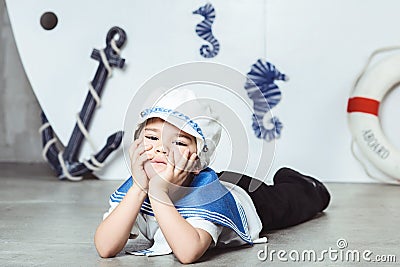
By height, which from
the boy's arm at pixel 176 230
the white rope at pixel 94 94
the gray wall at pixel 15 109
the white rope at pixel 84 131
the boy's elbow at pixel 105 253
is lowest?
the gray wall at pixel 15 109

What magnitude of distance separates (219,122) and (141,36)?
4.53 feet

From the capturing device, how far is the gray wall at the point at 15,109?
3330mm

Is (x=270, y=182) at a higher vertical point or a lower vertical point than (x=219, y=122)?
lower

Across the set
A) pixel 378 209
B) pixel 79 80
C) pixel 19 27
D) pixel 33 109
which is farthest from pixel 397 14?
pixel 33 109

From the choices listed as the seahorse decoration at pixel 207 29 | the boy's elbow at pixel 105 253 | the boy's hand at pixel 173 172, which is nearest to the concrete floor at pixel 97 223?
the boy's elbow at pixel 105 253

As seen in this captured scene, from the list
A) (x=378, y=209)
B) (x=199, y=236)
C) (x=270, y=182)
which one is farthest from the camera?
(x=270, y=182)

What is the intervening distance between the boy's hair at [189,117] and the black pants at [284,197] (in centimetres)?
23

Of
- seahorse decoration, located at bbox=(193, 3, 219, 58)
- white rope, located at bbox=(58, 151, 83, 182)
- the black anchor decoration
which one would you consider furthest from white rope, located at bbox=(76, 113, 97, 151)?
seahorse decoration, located at bbox=(193, 3, 219, 58)

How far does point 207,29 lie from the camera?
9.10 feet

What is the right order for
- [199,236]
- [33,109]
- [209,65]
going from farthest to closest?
[33,109] < [209,65] < [199,236]

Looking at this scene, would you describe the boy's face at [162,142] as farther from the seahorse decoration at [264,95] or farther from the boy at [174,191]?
the seahorse decoration at [264,95]

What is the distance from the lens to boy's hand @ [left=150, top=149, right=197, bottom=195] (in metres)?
1.33

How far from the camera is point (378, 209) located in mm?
2139

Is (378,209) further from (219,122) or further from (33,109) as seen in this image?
(33,109)
